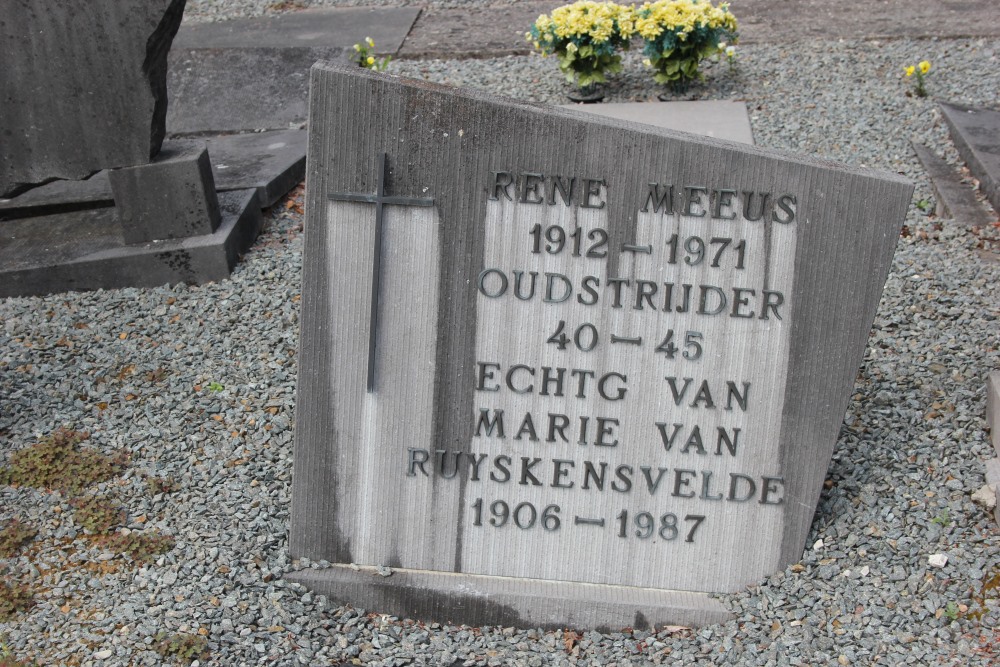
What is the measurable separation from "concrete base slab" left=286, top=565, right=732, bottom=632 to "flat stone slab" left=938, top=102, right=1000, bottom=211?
348cm

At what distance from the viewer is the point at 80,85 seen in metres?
4.99

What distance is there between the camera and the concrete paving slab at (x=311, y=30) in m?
8.68

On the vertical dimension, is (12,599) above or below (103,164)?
below

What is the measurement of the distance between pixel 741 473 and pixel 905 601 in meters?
0.65

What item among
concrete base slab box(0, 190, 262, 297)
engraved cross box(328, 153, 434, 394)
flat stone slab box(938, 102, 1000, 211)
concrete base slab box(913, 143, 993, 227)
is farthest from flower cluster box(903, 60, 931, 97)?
engraved cross box(328, 153, 434, 394)

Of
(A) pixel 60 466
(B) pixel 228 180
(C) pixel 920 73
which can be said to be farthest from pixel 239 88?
(C) pixel 920 73

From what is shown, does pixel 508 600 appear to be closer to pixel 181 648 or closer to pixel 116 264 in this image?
pixel 181 648

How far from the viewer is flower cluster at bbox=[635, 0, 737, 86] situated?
23.6 ft

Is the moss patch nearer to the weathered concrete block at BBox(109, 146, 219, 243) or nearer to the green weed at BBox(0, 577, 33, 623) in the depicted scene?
the green weed at BBox(0, 577, 33, 623)

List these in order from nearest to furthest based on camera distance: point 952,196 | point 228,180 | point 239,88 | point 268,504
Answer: point 268,504
point 952,196
point 228,180
point 239,88

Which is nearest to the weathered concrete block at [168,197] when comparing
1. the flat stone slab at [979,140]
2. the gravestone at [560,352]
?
the gravestone at [560,352]

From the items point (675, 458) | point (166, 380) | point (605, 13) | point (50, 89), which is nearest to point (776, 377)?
point (675, 458)

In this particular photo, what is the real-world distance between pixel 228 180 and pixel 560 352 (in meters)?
3.39

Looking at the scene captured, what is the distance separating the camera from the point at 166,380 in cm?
458
